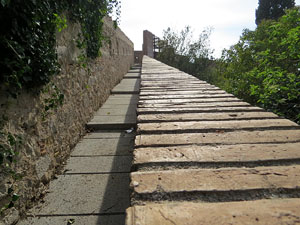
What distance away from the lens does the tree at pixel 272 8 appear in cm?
2003

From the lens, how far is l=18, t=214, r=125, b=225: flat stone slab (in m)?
1.40

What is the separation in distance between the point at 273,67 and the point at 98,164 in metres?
4.75

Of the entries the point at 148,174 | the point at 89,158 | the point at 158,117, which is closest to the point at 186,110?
the point at 158,117

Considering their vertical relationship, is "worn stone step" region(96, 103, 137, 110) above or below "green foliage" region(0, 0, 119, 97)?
below

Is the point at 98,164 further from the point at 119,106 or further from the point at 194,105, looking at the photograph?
the point at 119,106

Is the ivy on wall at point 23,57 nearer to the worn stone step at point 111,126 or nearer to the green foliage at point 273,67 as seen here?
the worn stone step at point 111,126

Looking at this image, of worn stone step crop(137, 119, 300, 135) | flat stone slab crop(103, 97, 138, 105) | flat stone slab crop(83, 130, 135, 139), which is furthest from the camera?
flat stone slab crop(103, 97, 138, 105)

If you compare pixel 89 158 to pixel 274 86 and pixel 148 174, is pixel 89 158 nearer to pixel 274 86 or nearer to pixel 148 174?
pixel 148 174

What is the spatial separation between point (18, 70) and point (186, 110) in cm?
122

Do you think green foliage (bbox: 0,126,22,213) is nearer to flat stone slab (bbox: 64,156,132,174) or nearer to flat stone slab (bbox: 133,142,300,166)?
flat stone slab (bbox: 64,156,132,174)

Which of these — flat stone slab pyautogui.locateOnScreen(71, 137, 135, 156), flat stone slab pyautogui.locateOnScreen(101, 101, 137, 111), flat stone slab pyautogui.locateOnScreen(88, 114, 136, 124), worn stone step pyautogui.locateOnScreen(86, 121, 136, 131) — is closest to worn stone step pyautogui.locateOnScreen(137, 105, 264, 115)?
flat stone slab pyautogui.locateOnScreen(71, 137, 135, 156)

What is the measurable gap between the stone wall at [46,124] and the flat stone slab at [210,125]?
94 cm

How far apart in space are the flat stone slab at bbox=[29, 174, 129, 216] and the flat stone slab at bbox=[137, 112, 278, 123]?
2.55ft

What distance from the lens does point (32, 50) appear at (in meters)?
1.45
